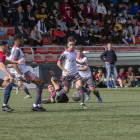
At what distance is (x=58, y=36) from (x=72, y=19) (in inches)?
87.9

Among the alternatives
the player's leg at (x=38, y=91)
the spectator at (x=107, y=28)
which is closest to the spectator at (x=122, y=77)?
the spectator at (x=107, y=28)

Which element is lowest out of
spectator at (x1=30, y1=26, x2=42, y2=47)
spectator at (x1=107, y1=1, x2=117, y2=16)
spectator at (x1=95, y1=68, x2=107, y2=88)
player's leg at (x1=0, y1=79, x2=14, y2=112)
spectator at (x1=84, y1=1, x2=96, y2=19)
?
player's leg at (x1=0, y1=79, x2=14, y2=112)

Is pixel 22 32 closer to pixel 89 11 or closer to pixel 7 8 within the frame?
pixel 7 8

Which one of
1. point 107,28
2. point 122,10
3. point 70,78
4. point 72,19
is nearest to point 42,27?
point 72,19

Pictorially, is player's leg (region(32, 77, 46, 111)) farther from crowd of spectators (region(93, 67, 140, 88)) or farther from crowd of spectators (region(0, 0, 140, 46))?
crowd of spectators (region(0, 0, 140, 46))

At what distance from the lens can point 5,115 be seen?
9180mm

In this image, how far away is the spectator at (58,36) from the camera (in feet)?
77.9

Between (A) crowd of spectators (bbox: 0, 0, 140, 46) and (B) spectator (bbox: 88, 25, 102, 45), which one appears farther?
(B) spectator (bbox: 88, 25, 102, 45)

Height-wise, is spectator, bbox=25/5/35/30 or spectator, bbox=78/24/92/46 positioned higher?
spectator, bbox=25/5/35/30

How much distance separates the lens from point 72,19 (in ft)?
83.9

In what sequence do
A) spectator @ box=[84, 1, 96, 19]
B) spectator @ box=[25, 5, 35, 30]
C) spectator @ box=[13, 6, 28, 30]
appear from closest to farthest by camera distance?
spectator @ box=[13, 6, 28, 30]
spectator @ box=[25, 5, 35, 30]
spectator @ box=[84, 1, 96, 19]

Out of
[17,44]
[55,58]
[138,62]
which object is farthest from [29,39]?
[17,44]

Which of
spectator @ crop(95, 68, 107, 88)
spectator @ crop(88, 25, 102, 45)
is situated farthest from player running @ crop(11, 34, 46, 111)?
spectator @ crop(88, 25, 102, 45)

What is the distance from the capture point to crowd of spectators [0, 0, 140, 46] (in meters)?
23.8
